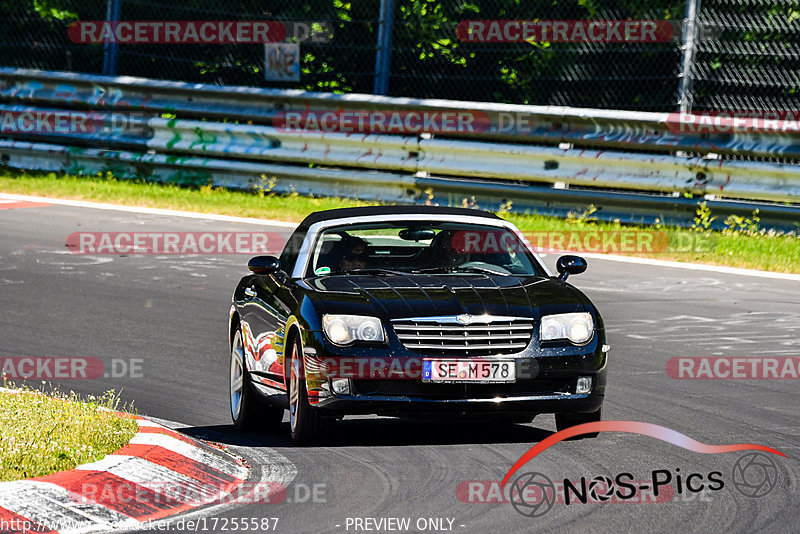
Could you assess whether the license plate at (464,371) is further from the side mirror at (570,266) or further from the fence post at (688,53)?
the fence post at (688,53)

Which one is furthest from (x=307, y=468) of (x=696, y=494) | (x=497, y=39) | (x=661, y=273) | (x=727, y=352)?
(x=497, y=39)

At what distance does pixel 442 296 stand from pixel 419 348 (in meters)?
0.46

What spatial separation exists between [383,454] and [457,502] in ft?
3.71

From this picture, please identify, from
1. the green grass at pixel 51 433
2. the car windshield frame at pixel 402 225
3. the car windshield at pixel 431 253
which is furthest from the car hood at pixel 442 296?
the green grass at pixel 51 433

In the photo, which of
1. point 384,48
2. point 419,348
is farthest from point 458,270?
point 384,48

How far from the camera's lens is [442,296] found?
805 centimetres

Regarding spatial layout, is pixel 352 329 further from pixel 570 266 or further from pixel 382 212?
pixel 570 266

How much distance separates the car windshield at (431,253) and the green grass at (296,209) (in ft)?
20.9

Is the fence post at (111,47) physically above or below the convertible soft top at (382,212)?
above

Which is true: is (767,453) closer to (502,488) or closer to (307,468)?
(502,488)

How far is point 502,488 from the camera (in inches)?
268

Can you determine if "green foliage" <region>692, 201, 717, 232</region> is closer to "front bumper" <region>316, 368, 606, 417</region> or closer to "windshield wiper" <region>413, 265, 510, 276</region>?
"windshield wiper" <region>413, 265, 510, 276</region>

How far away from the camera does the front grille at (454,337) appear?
7.70 metres

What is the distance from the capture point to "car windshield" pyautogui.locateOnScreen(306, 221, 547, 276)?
889 centimetres
